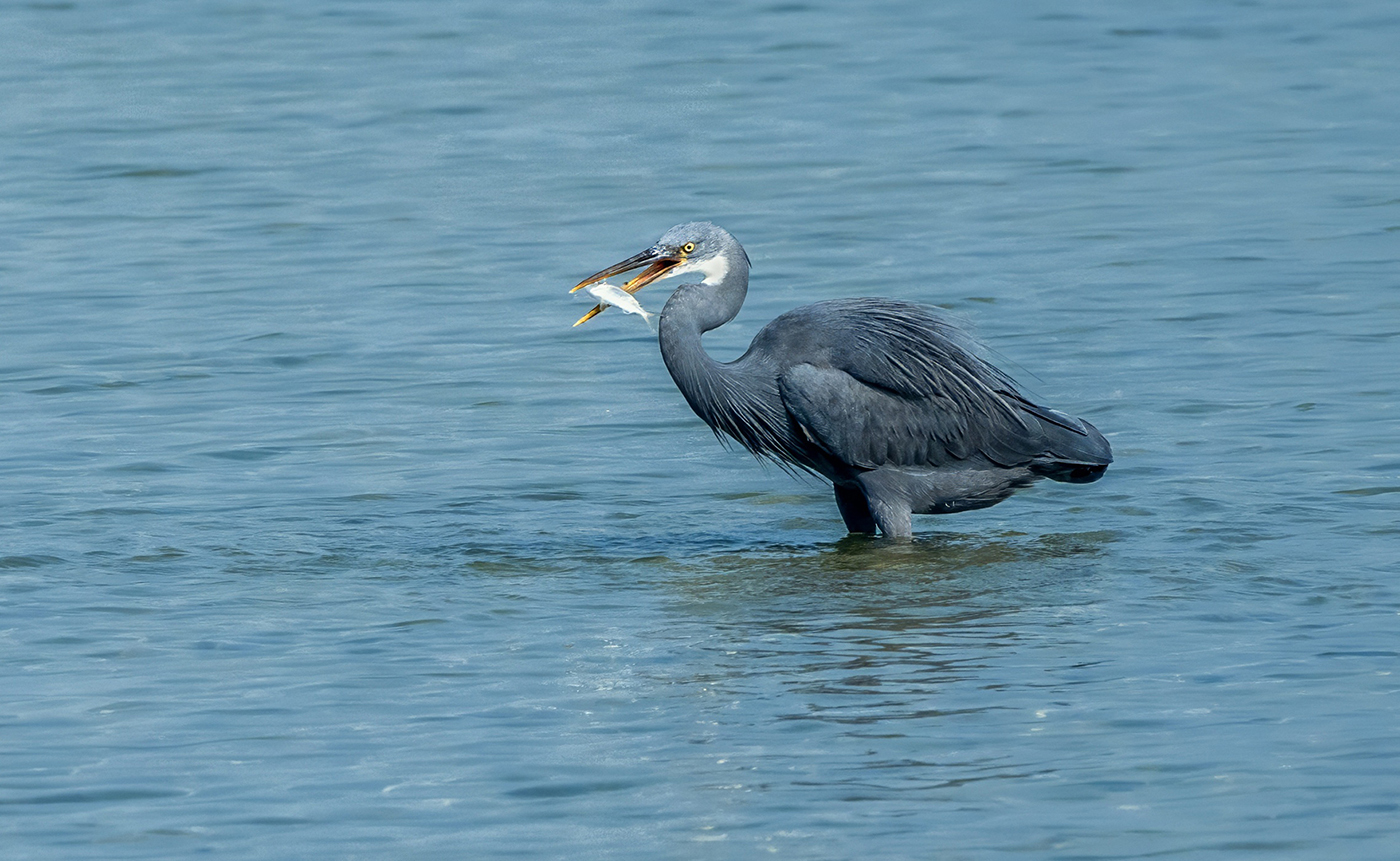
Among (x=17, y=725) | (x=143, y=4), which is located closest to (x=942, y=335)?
(x=17, y=725)

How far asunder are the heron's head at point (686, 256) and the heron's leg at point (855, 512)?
3.48 feet

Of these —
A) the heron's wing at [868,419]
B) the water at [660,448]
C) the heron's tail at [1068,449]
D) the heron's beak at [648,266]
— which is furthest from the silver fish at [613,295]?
the heron's tail at [1068,449]

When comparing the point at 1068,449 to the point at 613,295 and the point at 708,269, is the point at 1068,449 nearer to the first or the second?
the point at 708,269

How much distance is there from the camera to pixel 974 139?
16625 millimetres

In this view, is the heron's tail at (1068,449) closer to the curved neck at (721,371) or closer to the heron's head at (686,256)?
the curved neck at (721,371)

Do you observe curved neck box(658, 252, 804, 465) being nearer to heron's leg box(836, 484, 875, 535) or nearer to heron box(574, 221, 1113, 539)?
heron box(574, 221, 1113, 539)

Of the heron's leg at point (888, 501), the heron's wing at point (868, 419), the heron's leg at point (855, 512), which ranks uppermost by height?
the heron's wing at point (868, 419)

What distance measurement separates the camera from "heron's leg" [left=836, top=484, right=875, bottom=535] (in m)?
9.30

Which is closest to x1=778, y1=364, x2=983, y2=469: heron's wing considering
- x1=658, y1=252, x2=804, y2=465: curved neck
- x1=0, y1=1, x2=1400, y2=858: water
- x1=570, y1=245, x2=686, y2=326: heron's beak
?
x1=658, y1=252, x2=804, y2=465: curved neck

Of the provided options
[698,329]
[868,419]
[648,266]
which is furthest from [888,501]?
[648,266]

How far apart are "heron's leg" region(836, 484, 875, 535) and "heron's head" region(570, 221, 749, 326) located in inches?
41.8

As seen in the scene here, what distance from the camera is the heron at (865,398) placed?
8898mm

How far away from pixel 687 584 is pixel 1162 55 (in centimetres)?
1167

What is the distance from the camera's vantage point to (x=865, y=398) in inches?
350
